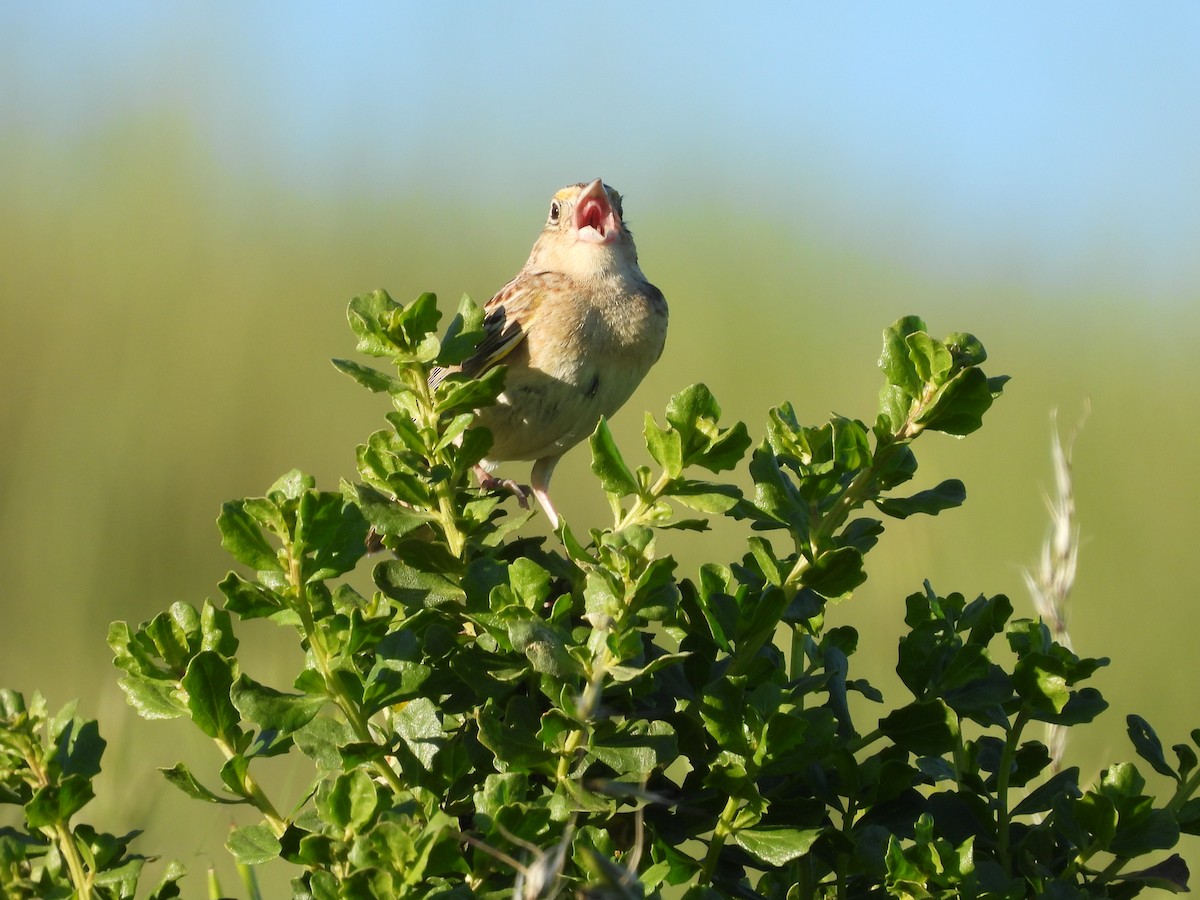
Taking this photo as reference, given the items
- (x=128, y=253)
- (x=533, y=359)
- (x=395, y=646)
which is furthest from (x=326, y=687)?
(x=128, y=253)

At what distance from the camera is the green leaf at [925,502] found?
1665 mm

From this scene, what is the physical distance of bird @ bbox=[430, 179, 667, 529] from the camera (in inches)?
138

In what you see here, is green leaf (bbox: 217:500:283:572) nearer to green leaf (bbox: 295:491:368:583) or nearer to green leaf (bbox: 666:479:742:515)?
green leaf (bbox: 295:491:368:583)

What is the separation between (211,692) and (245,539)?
182 mm

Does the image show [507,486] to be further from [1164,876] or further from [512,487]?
[1164,876]

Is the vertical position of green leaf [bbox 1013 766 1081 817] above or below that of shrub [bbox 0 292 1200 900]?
below

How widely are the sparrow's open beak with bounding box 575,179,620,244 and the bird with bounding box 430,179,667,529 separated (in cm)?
10

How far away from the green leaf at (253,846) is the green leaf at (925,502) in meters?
0.76

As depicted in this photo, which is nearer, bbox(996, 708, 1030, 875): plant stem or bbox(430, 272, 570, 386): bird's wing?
bbox(996, 708, 1030, 875): plant stem

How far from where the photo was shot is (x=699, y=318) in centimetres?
746

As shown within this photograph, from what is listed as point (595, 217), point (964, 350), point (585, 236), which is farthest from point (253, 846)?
point (595, 217)

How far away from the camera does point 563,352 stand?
3.52 meters

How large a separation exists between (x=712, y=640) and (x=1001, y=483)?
4705mm

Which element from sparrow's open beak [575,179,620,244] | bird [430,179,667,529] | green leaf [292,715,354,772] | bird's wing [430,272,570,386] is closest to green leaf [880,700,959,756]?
green leaf [292,715,354,772]
